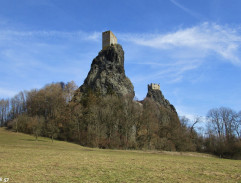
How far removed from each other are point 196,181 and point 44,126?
212 feet

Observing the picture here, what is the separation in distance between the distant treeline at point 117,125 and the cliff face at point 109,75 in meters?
6.00

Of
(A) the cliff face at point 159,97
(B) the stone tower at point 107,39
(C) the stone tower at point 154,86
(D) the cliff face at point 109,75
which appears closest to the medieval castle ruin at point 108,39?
(B) the stone tower at point 107,39

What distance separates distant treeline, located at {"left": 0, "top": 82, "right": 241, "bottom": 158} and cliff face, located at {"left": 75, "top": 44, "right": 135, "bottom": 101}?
6.00 meters

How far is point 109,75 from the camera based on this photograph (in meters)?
78.6

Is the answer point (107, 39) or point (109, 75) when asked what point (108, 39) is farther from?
point (109, 75)

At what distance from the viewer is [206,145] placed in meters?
68.8

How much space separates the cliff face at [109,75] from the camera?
75.1 metres

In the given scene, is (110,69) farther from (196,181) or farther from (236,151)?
(196,181)

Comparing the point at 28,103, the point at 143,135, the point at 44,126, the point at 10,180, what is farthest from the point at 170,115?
the point at 10,180

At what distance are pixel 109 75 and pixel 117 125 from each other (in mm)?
27607

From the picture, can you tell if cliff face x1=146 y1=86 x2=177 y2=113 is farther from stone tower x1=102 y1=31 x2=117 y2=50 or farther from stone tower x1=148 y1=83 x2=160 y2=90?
stone tower x1=102 y1=31 x2=117 y2=50

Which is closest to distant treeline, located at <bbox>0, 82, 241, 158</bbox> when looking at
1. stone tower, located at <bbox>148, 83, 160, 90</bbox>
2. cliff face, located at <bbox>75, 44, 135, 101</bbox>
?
cliff face, located at <bbox>75, 44, 135, 101</bbox>

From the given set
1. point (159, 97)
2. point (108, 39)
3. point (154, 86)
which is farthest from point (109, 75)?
point (154, 86)

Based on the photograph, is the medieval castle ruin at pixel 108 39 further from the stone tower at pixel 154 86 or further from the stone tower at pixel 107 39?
the stone tower at pixel 154 86
